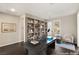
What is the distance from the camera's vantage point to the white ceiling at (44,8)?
58.6 inches

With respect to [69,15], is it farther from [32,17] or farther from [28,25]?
[28,25]

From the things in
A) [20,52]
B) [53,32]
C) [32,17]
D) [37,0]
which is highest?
[37,0]

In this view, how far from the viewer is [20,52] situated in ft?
5.08

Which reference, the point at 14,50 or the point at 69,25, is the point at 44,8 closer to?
the point at 69,25

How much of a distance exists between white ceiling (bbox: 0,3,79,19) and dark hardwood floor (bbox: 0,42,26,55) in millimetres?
659

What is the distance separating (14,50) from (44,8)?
104cm

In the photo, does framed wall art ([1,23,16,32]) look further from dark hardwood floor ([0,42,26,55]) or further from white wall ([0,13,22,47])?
dark hardwood floor ([0,42,26,55])

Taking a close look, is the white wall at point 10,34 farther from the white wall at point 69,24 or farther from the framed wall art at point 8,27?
the white wall at point 69,24

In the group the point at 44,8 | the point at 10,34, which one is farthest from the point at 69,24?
the point at 10,34

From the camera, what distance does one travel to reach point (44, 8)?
153cm

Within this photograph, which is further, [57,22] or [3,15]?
[57,22]

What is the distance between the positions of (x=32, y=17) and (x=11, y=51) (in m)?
0.81

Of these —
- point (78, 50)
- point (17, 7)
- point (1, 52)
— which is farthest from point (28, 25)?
point (78, 50)

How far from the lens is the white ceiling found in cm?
149
